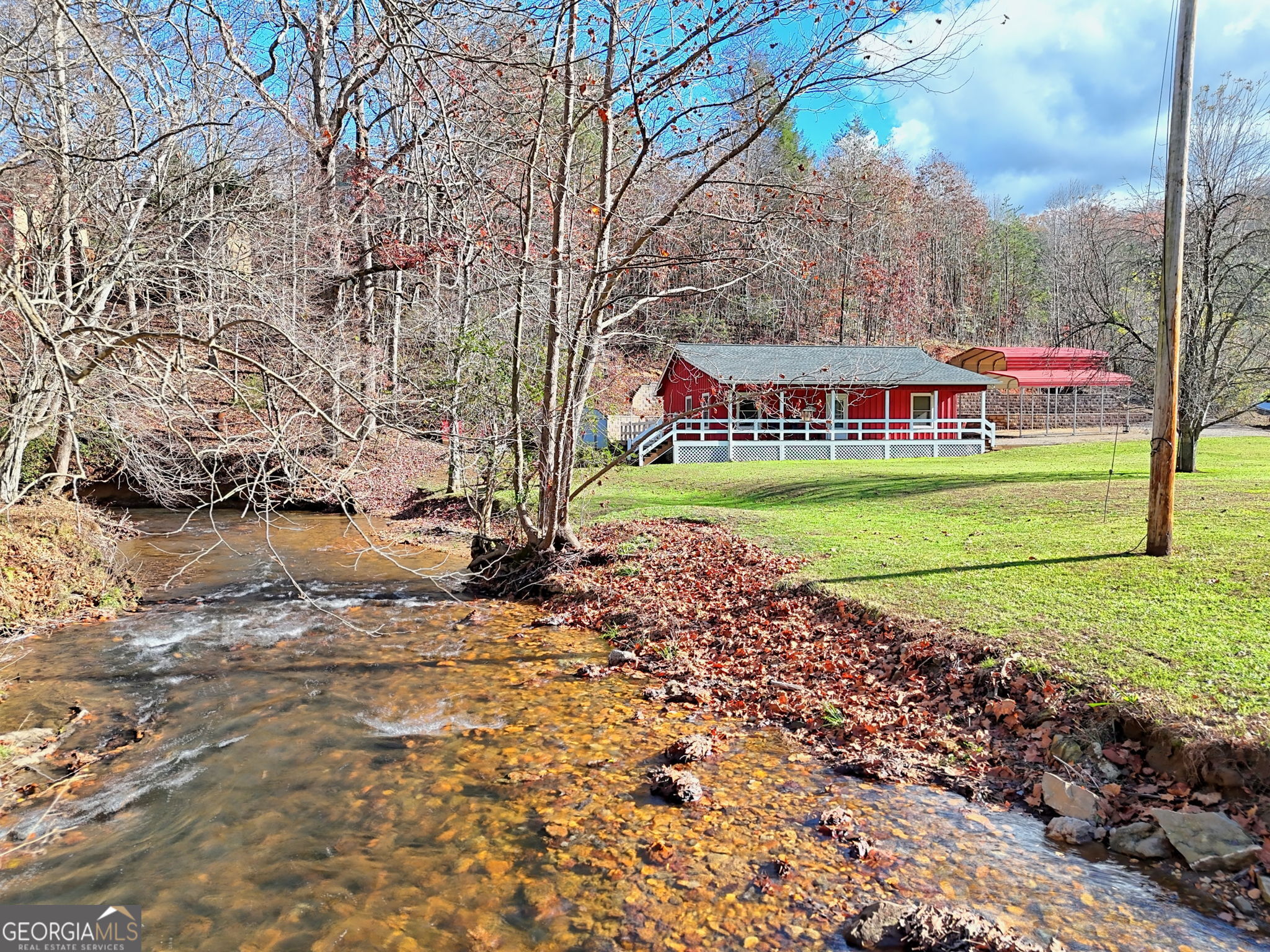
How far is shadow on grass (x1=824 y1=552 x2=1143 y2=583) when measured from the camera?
840 centimetres

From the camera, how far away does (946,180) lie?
58.7 m

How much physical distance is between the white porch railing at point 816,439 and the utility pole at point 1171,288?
20.1 meters

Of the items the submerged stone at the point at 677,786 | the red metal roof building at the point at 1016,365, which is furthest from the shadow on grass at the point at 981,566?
the red metal roof building at the point at 1016,365

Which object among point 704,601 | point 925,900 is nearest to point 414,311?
point 704,601

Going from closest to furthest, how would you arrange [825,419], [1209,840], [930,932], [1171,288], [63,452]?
[930,932] < [1209,840] < [1171,288] < [63,452] < [825,419]

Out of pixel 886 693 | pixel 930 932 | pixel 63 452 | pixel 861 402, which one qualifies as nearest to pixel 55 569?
pixel 63 452

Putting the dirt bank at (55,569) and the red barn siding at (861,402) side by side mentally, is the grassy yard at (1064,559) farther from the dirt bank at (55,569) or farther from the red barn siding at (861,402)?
the red barn siding at (861,402)

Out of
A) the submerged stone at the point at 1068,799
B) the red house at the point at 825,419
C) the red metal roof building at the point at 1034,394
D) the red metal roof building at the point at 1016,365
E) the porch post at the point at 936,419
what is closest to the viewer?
the submerged stone at the point at 1068,799

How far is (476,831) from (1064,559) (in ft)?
23.4

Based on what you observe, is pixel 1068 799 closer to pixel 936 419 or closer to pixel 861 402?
pixel 861 402

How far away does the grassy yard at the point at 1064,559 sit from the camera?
549 cm

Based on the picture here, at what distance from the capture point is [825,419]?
2761 centimetres

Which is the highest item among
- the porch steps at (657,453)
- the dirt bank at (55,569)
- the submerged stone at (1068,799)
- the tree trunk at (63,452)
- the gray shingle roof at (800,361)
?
the gray shingle roof at (800,361)

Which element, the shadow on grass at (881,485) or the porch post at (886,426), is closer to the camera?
the shadow on grass at (881,485)
